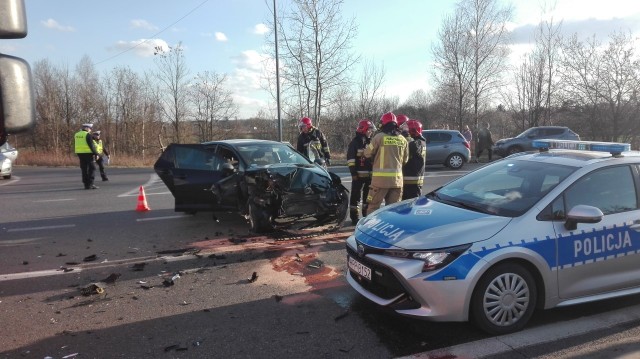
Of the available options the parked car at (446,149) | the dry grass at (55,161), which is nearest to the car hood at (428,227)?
the parked car at (446,149)

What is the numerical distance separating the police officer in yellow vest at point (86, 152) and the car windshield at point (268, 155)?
6.39 m

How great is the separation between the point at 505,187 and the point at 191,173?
555cm

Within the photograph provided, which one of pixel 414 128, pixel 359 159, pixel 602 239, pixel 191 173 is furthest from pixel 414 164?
pixel 191 173

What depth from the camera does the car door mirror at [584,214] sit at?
11.6 ft

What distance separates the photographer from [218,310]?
167 inches

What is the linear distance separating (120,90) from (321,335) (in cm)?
4028

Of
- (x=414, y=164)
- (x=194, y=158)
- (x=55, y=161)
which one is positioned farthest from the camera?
(x=55, y=161)

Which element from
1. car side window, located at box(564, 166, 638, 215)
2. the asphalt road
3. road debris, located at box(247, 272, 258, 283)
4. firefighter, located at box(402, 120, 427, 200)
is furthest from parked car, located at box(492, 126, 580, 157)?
road debris, located at box(247, 272, 258, 283)

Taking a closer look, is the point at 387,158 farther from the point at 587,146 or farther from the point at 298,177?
the point at 587,146

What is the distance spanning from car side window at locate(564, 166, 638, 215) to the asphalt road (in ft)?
3.19

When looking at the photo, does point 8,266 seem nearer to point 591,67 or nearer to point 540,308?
point 540,308

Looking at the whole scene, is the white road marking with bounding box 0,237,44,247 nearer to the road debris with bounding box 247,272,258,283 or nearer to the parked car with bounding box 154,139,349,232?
the parked car with bounding box 154,139,349,232

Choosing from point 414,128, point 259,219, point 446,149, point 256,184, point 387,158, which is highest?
point 414,128

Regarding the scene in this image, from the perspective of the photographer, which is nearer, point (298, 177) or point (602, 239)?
point (602, 239)
